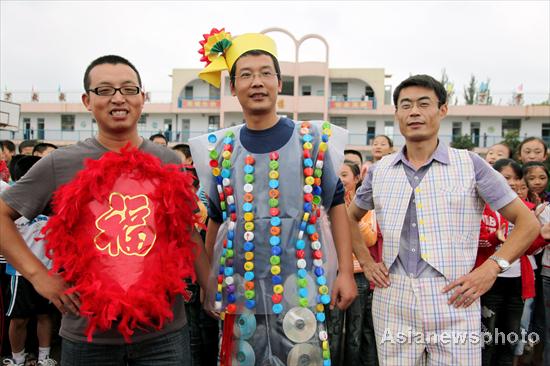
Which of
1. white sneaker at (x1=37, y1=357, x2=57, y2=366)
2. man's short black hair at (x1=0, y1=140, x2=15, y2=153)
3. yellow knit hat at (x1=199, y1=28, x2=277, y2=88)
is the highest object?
yellow knit hat at (x1=199, y1=28, x2=277, y2=88)

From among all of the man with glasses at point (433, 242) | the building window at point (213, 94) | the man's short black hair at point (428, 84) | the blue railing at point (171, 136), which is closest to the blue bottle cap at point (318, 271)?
the man with glasses at point (433, 242)

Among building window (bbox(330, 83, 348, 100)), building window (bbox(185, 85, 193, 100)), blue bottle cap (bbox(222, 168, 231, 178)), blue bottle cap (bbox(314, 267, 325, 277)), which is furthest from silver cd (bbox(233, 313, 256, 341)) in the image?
building window (bbox(185, 85, 193, 100))

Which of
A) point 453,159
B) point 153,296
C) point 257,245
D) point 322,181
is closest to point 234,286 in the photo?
point 257,245

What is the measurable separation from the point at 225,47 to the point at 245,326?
56.8 inches

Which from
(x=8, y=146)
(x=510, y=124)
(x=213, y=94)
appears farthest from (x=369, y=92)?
(x=8, y=146)

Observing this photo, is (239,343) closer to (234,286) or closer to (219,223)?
(234,286)

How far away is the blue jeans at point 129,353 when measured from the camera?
79.8 inches

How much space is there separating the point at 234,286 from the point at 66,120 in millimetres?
35123

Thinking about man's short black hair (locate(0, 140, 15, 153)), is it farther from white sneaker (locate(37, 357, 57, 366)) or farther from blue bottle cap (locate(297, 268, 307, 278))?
blue bottle cap (locate(297, 268, 307, 278))

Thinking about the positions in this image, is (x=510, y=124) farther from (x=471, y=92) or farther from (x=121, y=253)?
(x=121, y=253)

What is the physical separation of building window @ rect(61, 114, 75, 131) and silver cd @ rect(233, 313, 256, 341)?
1366 inches

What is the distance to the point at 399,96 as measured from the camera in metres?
2.60

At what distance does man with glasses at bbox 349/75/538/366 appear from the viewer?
2359 millimetres

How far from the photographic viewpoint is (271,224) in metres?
2.29
